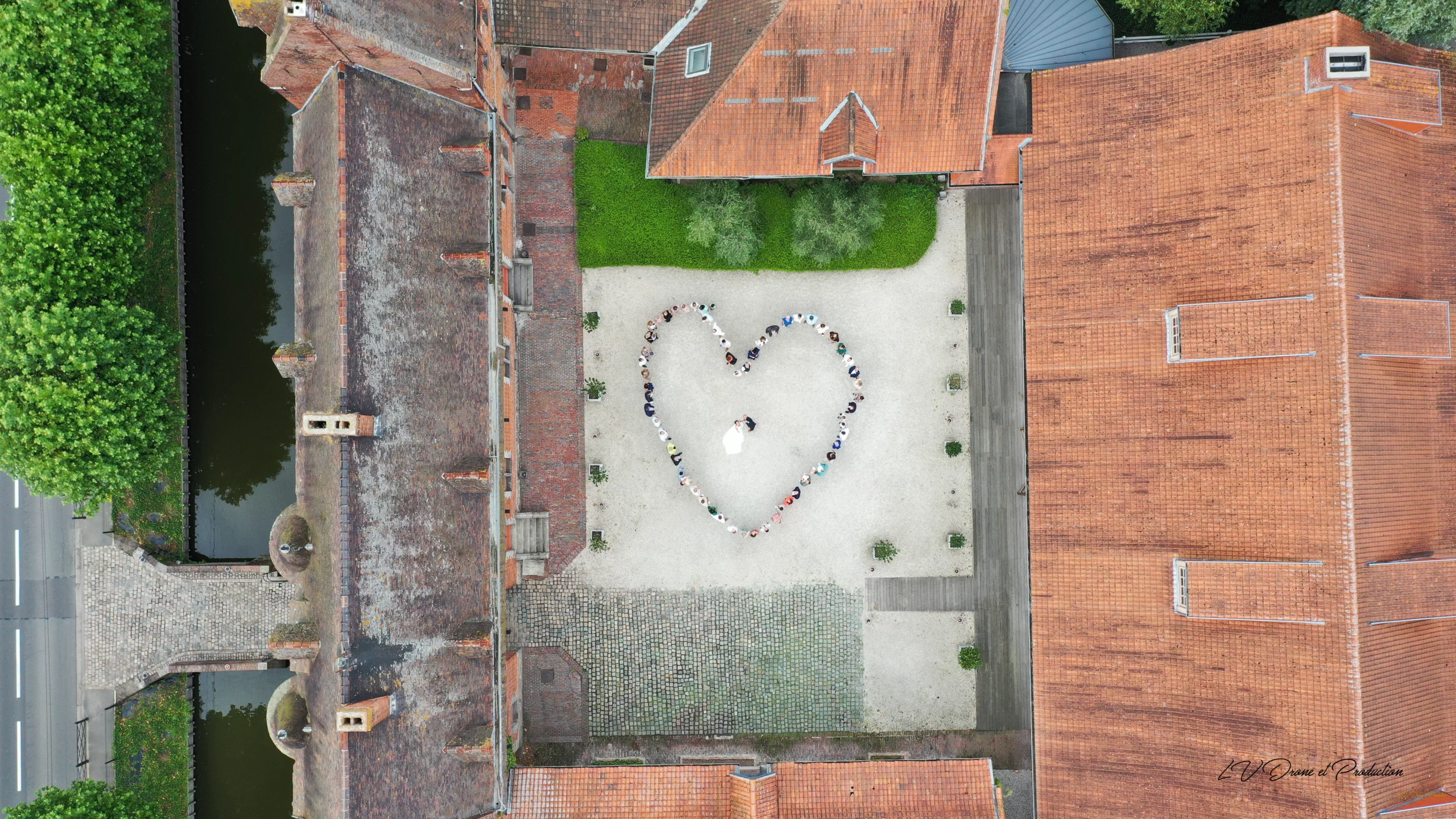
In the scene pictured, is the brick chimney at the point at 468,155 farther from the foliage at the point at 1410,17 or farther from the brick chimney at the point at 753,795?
the foliage at the point at 1410,17

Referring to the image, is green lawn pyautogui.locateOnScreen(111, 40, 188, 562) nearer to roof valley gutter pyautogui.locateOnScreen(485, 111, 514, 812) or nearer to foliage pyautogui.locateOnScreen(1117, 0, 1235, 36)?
roof valley gutter pyautogui.locateOnScreen(485, 111, 514, 812)

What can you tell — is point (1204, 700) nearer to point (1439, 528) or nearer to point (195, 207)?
point (1439, 528)

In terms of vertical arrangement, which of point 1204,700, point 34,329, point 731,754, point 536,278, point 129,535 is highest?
point 536,278

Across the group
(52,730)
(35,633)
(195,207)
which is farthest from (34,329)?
(52,730)

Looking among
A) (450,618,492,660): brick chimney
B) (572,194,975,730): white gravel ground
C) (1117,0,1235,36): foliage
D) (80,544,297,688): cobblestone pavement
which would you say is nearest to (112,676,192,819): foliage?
(80,544,297,688): cobblestone pavement

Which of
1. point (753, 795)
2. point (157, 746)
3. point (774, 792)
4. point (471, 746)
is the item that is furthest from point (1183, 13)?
point (157, 746)
